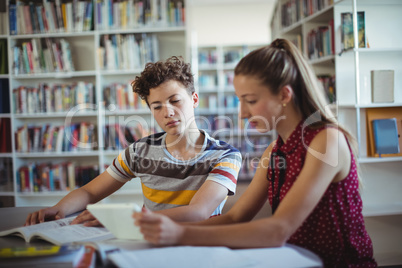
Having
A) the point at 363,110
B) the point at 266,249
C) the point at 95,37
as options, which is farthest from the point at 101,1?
the point at 266,249

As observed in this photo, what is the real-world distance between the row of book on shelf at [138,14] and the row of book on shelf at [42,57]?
1.41 ft

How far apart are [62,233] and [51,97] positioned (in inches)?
117

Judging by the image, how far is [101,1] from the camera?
3.60 metres

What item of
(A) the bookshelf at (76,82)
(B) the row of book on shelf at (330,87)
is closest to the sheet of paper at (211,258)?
(B) the row of book on shelf at (330,87)

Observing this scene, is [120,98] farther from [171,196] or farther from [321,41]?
[171,196]

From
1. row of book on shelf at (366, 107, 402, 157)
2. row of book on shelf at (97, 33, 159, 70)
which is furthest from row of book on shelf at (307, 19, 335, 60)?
row of book on shelf at (97, 33, 159, 70)

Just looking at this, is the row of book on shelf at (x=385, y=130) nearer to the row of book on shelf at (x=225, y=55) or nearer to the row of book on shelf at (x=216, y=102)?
the row of book on shelf at (x=216, y=102)

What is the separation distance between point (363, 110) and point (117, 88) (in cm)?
217

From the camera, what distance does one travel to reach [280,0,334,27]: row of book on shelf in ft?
9.85

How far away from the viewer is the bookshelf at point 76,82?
11.8 ft

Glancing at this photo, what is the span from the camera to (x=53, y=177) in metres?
3.74

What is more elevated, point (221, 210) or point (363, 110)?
point (363, 110)

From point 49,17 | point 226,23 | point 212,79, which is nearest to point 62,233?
point 49,17

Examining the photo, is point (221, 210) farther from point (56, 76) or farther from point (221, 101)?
point (221, 101)
